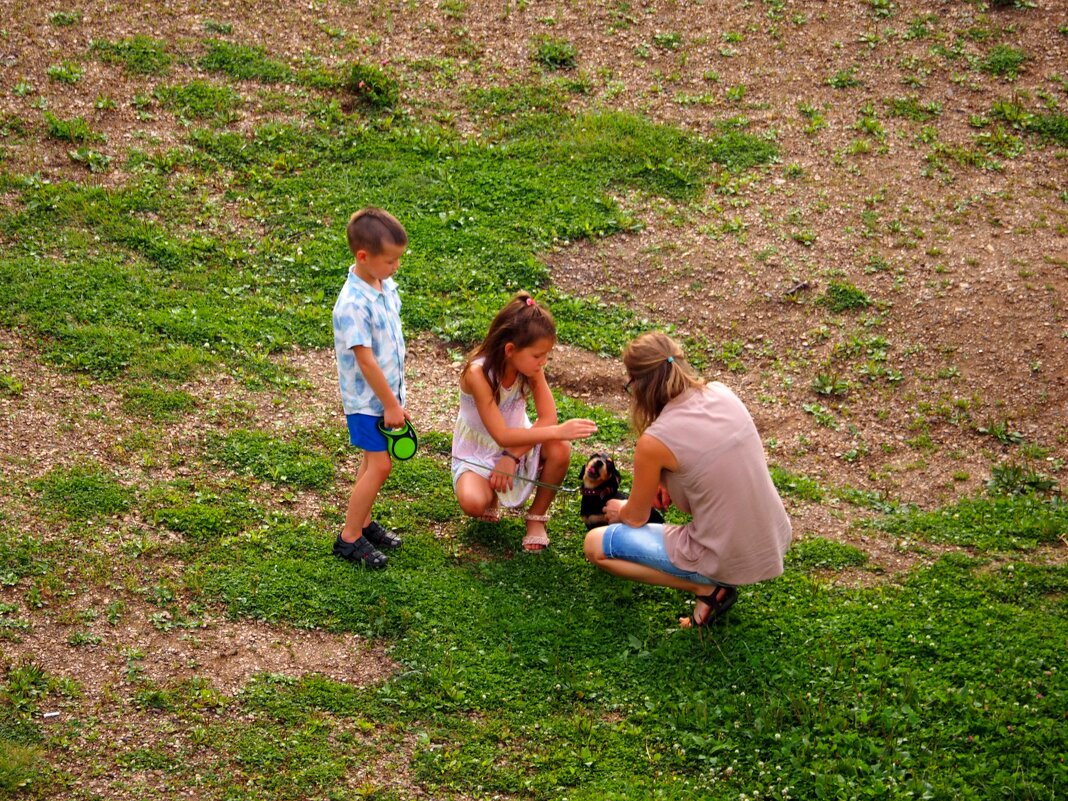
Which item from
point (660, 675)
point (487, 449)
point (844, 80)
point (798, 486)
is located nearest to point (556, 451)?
point (487, 449)

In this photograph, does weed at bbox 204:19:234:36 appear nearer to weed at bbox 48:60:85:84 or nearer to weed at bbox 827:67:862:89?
weed at bbox 48:60:85:84

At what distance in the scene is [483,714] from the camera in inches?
190

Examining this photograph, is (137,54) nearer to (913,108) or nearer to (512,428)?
(512,428)

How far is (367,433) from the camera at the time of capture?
5.51 meters

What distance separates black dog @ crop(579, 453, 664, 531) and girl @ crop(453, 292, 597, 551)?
7.5 inches

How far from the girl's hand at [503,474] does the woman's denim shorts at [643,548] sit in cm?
68

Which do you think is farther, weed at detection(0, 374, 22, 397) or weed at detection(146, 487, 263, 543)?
weed at detection(0, 374, 22, 397)

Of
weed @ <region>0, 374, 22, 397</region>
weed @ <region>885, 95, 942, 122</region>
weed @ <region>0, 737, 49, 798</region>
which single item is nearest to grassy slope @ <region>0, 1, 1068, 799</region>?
weed @ <region>0, 737, 49, 798</region>

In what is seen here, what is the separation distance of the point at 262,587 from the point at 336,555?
0.44 m

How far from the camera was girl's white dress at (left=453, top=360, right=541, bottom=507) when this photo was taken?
5.87m

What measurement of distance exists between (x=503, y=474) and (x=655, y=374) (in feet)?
4.01

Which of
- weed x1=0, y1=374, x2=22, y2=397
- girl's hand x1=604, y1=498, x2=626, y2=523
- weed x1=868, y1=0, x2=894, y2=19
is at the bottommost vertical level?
girl's hand x1=604, y1=498, x2=626, y2=523

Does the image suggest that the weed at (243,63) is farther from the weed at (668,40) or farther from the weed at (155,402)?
the weed at (155,402)

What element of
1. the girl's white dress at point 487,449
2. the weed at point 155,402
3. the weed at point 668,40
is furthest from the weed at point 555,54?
the girl's white dress at point 487,449
